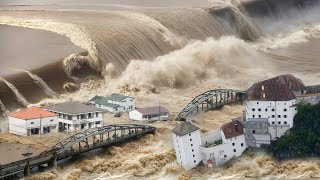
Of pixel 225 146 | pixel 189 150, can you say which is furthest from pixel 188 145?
pixel 225 146

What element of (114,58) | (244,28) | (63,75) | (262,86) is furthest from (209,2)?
(262,86)

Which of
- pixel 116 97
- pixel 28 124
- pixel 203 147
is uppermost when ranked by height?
pixel 116 97

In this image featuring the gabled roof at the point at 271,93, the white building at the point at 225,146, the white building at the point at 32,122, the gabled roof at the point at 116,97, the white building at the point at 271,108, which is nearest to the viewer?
the white building at the point at 225,146

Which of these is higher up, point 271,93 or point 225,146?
point 271,93

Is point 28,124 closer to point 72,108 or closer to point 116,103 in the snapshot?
point 72,108

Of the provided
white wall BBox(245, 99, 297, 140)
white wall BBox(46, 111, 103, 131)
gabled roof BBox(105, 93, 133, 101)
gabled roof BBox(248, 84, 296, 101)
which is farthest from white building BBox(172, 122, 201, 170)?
gabled roof BBox(105, 93, 133, 101)

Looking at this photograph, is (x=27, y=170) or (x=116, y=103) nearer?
(x=27, y=170)

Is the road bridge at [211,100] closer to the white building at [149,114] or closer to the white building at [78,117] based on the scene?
the white building at [149,114]

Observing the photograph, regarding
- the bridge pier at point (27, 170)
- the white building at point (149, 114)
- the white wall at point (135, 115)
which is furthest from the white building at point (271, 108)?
the bridge pier at point (27, 170)
